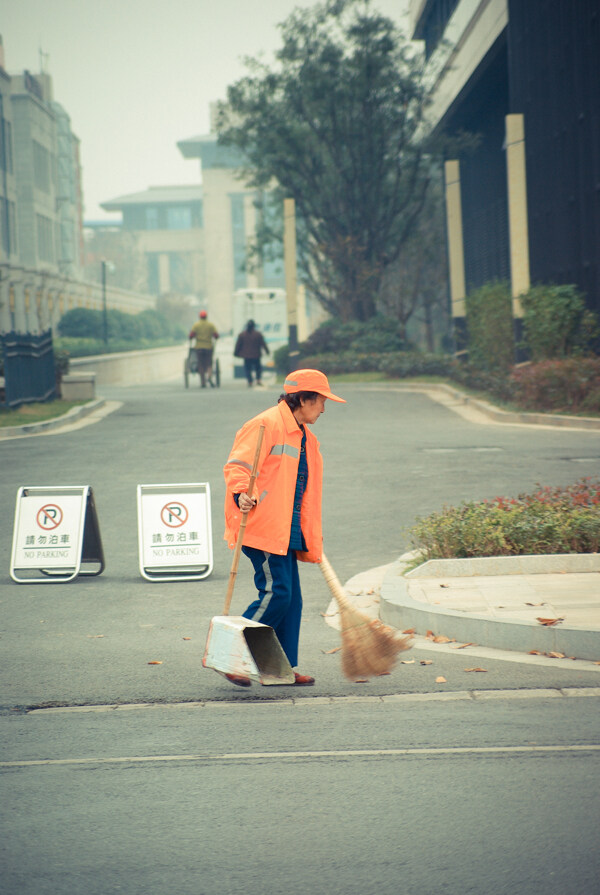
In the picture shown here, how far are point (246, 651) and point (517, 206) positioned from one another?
2121cm

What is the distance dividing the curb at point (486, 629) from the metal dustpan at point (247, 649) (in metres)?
1.36

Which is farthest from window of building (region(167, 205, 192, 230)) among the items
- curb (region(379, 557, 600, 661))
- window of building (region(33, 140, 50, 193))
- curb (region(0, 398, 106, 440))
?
curb (region(379, 557, 600, 661))

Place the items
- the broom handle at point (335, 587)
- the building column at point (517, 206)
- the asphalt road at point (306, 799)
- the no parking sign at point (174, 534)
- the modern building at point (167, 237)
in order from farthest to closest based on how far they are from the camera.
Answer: the modern building at point (167, 237) < the building column at point (517, 206) < the no parking sign at point (174, 534) < the broom handle at point (335, 587) < the asphalt road at point (306, 799)

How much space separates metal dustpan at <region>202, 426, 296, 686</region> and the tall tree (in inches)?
1221

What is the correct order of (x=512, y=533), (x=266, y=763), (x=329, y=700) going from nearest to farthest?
(x=266, y=763), (x=329, y=700), (x=512, y=533)

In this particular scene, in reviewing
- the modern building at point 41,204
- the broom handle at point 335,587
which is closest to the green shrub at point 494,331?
the broom handle at point 335,587

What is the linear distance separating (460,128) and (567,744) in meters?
33.8

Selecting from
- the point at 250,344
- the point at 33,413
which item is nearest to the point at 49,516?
the point at 33,413

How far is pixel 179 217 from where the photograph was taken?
13175 centimetres

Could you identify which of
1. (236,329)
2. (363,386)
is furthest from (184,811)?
(236,329)

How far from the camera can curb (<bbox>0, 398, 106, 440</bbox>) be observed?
19877mm

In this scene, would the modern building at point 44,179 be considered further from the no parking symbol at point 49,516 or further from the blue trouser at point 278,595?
the blue trouser at point 278,595

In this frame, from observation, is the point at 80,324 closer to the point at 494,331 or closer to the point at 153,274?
the point at 494,331

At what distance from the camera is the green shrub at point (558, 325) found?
21766 mm
